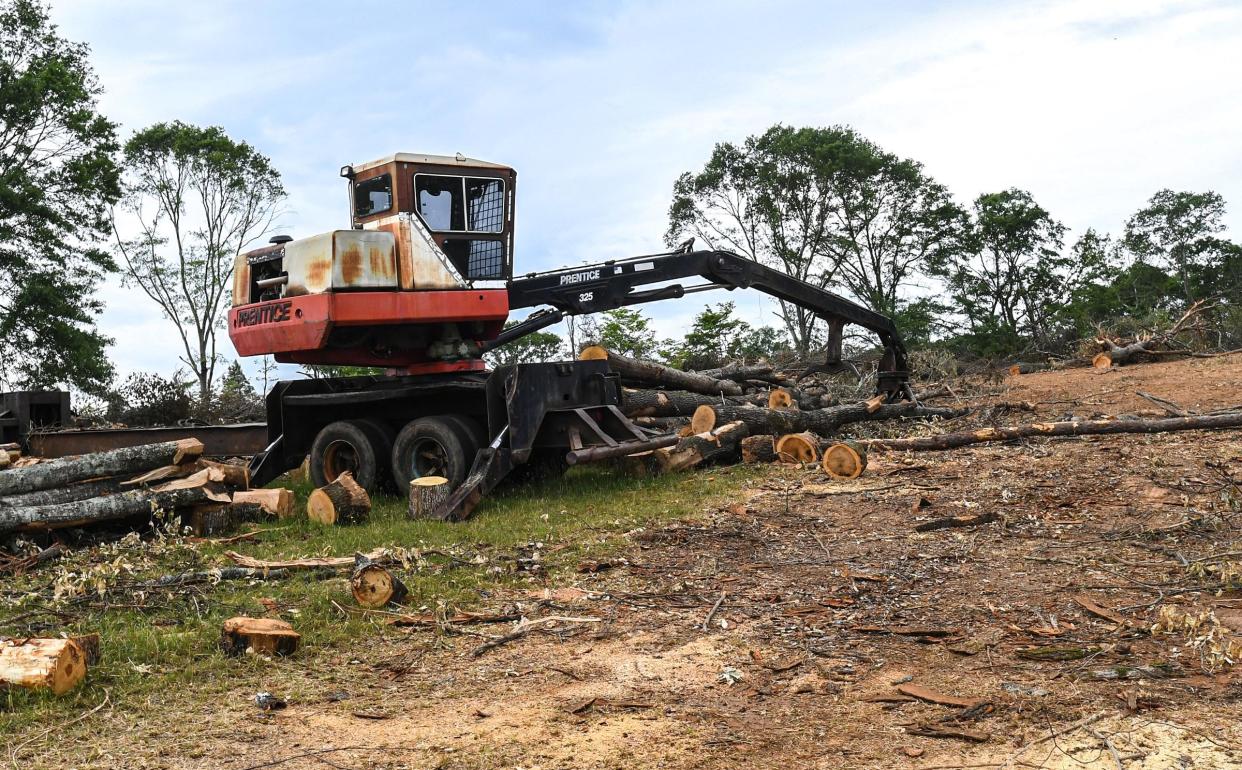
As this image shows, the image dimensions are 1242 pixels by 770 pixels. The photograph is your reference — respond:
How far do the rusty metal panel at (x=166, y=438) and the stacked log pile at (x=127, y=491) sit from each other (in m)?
2.99

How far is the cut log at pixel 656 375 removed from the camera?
40.2 feet

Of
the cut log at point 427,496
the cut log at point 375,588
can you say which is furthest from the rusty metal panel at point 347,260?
the cut log at point 375,588

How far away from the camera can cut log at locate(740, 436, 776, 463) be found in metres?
11.3

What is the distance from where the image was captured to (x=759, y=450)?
1132 centimetres

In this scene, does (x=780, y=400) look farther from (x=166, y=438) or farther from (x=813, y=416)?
(x=166, y=438)

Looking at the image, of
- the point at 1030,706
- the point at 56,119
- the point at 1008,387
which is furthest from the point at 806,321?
the point at 1030,706

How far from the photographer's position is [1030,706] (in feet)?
13.0

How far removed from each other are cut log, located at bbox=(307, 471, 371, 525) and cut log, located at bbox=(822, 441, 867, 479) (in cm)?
459

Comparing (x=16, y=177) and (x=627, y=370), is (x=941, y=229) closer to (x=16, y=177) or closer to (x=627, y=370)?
(x=627, y=370)

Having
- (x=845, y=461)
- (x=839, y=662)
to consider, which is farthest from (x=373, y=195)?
(x=839, y=662)

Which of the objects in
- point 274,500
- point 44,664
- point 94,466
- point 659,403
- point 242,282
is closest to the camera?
point 44,664

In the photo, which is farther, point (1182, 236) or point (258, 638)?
point (1182, 236)

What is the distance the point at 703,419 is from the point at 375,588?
6622mm

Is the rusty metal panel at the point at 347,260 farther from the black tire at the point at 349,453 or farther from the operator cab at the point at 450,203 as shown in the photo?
the black tire at the point at 349,453
